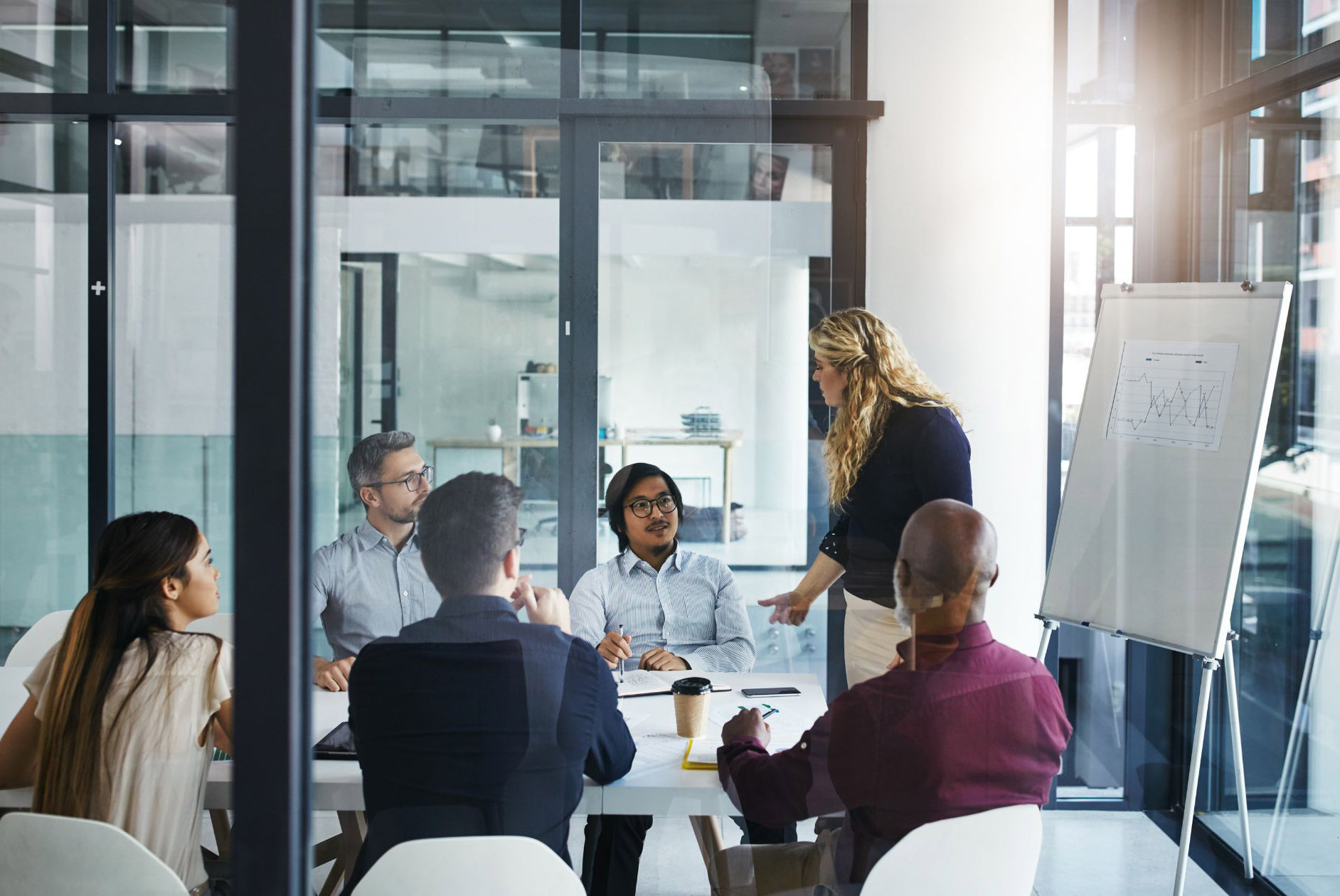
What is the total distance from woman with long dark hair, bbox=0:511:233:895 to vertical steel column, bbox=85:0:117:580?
58 cm

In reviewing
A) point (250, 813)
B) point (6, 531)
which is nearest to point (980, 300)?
point (250, 813)

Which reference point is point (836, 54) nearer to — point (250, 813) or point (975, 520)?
point (975, 520)

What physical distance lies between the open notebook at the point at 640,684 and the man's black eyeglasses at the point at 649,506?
13.5 inches

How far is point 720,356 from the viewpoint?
243 cm

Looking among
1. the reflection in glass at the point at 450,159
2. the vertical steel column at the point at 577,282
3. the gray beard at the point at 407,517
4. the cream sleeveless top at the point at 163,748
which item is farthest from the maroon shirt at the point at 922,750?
the reflection in glass at the point at 450,159

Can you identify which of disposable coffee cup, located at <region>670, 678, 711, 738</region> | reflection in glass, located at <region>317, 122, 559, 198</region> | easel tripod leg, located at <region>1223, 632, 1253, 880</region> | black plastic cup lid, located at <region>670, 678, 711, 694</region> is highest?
reflection in glass, located at <region>317, 122, 559, 198</region>

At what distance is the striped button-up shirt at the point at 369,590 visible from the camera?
1.64 metres

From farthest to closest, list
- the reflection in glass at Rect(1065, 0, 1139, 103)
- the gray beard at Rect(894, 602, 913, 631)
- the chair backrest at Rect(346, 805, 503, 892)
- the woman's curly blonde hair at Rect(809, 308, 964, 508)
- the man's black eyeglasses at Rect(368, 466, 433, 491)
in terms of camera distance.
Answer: the reflection in glass at Rect(1065, 0, 1139, 103) < the woman's curly blonde hair at Rect(809, 308, 964, 508) < the gray beard at Rect(894, 602, 913, 631) < the man's black eyeglasses at Rect(368, 466, 433, 491) < the chair backrest at Rect(346, 805, 503, 892)

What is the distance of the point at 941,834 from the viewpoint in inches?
66.7

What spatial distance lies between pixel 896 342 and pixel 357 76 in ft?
4.89

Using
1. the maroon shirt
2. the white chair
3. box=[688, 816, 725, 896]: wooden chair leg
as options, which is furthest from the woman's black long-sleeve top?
the white chair

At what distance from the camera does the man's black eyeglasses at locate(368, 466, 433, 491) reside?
1.86m

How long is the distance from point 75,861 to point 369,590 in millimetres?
670

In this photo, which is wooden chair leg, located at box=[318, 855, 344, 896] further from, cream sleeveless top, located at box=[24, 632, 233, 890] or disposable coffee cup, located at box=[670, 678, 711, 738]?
disposable coffee cup, located at box=[670, 678, 711, 738]
